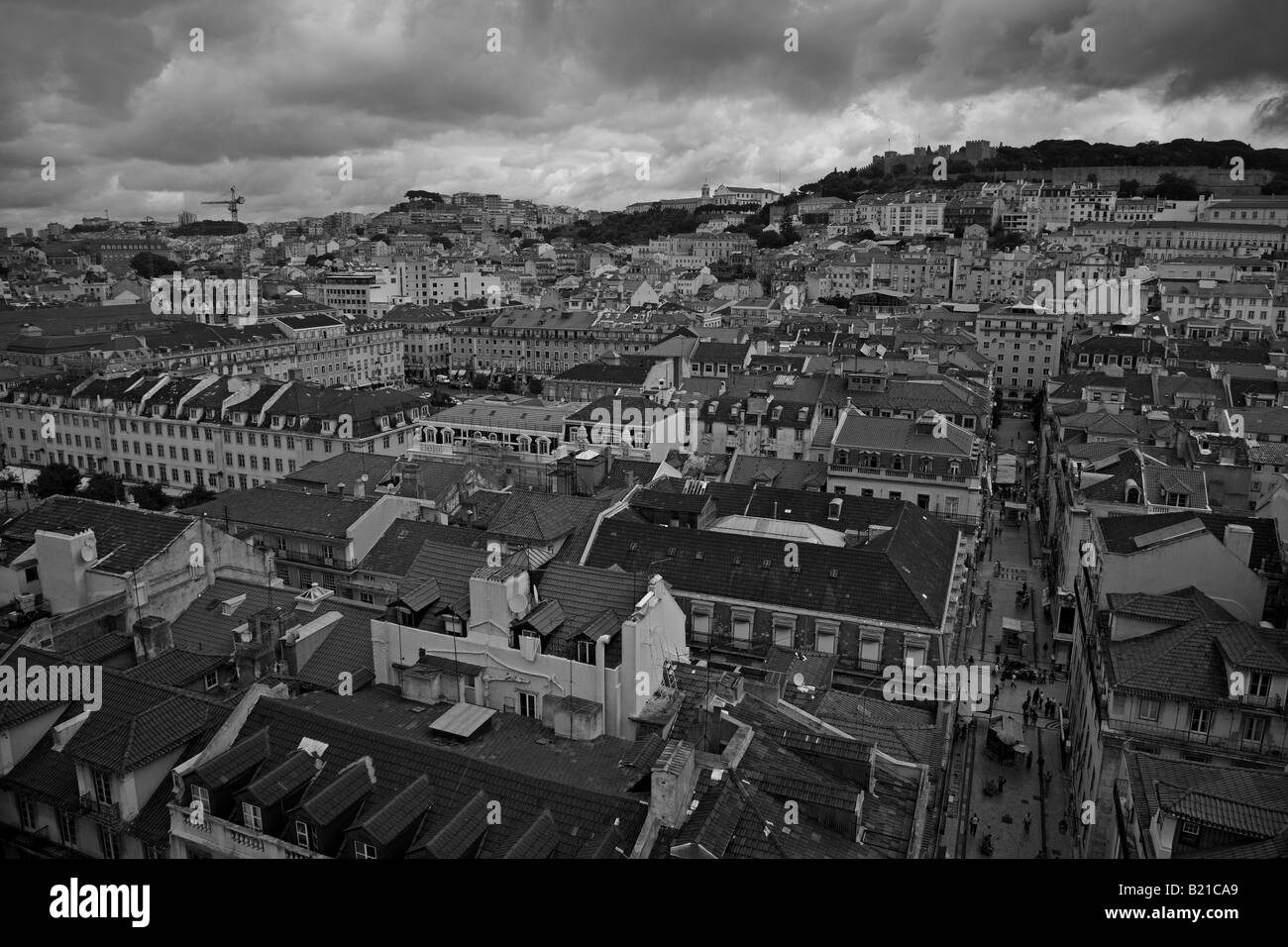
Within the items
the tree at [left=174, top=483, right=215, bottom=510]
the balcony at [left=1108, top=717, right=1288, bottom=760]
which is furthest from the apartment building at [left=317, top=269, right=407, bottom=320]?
the balcony at [left=1108, top=717, right=1288, bottom=760]

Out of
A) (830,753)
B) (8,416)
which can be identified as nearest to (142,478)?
(8,416)

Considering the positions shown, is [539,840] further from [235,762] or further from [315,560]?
[315,560]

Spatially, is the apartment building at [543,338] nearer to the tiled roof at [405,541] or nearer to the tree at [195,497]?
the tree at [195,497]

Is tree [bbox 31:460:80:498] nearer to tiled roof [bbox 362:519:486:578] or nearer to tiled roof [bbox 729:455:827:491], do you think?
tiled roof [bbox 362:519:486:578]

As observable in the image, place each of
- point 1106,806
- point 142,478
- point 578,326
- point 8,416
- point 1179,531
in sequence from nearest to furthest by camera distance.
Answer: point 1106,806 < point 1179,531 < point 142,478 < point 8,416 < point 578,326

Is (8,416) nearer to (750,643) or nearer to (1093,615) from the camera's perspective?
(750,643)

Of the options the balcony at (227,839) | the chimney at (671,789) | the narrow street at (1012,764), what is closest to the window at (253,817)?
the balcony at (227,839)
